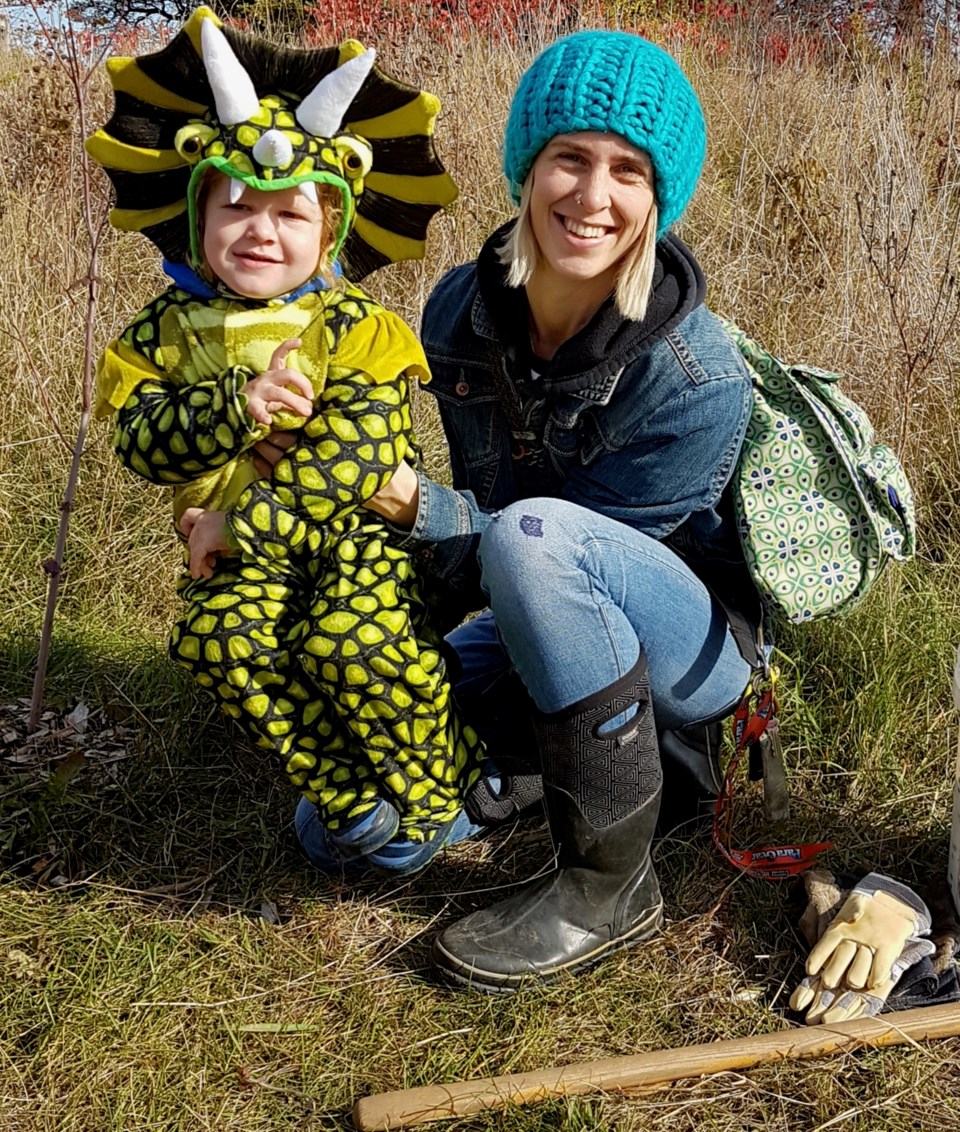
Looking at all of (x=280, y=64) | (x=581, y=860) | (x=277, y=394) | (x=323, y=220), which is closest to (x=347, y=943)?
(x=581, y=860)

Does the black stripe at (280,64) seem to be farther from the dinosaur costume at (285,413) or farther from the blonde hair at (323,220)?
the blonde hair at (323,220)

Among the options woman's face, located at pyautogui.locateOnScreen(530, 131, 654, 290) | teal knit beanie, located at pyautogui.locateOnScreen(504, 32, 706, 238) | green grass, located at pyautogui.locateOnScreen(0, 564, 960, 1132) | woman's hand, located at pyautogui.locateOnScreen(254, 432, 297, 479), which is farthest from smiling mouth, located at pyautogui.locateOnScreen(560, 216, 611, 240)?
green grass, located at pyautogui.locateOnScreen(0, 564, 960, 1132)

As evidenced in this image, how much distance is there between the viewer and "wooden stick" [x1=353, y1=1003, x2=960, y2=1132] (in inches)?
67.7

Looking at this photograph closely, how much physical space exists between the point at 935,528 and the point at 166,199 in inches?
87.2

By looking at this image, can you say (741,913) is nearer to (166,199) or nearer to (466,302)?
(466,302)

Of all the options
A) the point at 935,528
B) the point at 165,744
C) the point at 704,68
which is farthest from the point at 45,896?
the point at 704,68

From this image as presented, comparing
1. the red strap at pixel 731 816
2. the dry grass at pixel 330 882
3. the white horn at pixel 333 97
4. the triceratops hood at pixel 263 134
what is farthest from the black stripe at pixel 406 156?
the dry grass at pixel 330 882

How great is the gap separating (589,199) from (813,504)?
25.3 inches

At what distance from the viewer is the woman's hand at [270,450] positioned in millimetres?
1791

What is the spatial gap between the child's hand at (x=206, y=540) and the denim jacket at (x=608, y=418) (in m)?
0.31

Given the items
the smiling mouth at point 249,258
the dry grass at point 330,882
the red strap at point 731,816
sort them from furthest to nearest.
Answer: the red strap at point 731,816 < the dry grass at point 330,882 < the smiling mouth at point 249,258

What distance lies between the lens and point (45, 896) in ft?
7.07

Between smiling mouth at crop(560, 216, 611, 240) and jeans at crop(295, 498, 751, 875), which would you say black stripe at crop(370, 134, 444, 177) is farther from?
jeans at crop(295, 498, 751, 875)

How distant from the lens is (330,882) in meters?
2.22
